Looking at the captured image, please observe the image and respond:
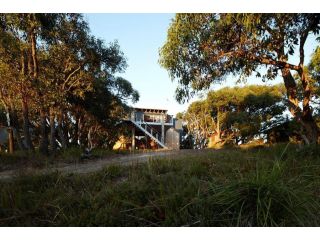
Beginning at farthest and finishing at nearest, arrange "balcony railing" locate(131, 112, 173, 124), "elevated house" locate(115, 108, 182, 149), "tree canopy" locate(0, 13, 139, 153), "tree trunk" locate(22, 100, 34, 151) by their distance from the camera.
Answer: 1. "balcony railing" locate(131, 112, 173, 124)
2. "elevated house" locate(115, 108, 182, 149)
3. "tree trunk" locate(22, 100, 34, 151)
4. "tree canopy" locate(0, 13, 139, 153)

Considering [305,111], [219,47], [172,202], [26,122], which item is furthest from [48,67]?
[172,202]

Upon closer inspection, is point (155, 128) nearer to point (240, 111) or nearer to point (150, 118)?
point (150, 118)

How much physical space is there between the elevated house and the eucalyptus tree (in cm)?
1799

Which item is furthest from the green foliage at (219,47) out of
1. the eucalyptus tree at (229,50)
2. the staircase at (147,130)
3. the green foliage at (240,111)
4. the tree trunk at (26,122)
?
the staircase at (147,130)

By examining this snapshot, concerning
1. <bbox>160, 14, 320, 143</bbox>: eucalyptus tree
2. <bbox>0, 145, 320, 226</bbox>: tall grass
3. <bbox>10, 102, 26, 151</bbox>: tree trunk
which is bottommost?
<bbox>0, 145, 320, 226</bbox>: tall grass

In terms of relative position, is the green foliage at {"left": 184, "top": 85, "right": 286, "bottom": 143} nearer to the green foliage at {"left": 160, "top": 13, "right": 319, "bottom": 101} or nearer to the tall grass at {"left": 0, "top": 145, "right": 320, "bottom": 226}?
the green foliage at {"left": 160, "top": 13, "right": 319, "bottom": 101}

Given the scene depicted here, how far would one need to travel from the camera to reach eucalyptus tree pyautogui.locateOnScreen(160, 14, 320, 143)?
7.48 meters

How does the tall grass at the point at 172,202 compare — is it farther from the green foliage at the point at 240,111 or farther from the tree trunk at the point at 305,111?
the green foliage at the point at 240,111

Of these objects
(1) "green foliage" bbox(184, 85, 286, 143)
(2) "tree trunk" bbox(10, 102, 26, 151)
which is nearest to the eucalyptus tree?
(2) "tree trunk" bbox(10, 102, 26, 151)

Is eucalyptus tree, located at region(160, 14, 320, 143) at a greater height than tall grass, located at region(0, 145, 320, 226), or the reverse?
eucalyptus tree, located at region(160, 14, 320, 143)

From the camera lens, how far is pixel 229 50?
8.83 metres

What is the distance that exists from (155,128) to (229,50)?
25.2 m

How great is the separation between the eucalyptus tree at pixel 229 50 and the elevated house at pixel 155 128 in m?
18.0

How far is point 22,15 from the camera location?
34.2 feet
